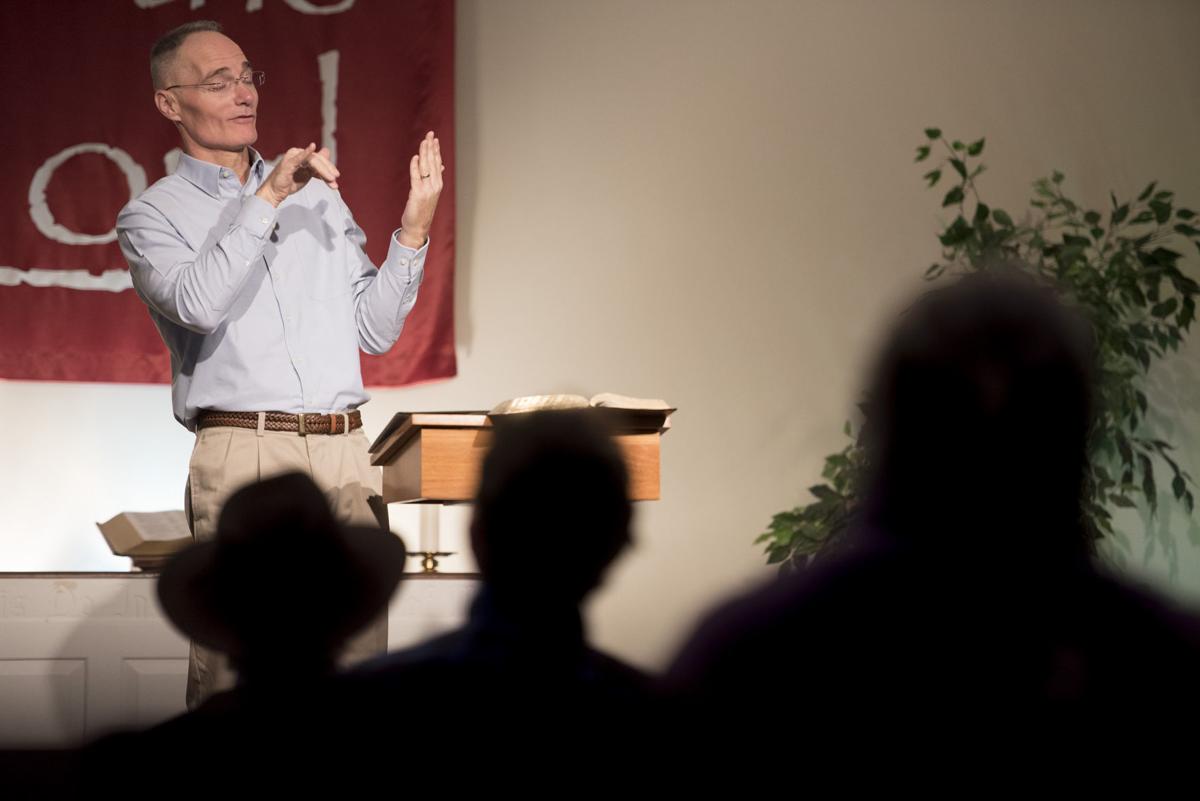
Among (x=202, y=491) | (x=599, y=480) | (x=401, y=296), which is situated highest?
(x=401, y=296)

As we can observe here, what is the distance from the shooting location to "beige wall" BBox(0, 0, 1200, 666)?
3451mm

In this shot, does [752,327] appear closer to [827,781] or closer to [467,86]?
[467,86]

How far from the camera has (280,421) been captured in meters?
1.85

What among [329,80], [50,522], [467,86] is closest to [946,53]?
[467,86]

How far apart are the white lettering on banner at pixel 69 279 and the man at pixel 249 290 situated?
4.37ft

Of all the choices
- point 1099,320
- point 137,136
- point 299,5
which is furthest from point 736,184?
point 137,136

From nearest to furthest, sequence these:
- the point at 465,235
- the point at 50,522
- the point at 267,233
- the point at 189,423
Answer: the point at 267,233, the point at 189,423, the point at 50,522, the point at 465,235

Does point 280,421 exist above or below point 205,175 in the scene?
below

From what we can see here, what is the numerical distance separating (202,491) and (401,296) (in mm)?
478

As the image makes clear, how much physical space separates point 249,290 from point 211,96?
0.34 metres

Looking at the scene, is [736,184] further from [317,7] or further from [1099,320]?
[317,7]

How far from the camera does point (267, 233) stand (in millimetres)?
1775

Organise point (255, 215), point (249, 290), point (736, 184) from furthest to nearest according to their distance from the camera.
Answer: point (736, 184)
point (249, 290)
point (255, 215)

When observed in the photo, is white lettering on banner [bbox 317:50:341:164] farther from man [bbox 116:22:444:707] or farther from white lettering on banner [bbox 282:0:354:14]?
man [bbox 116:22:444:707]
